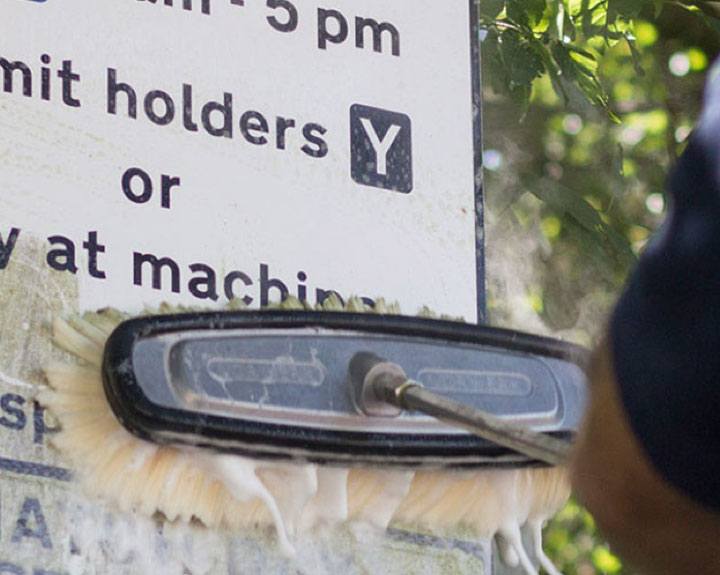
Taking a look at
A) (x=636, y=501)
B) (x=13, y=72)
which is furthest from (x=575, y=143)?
(x=636, y=501)

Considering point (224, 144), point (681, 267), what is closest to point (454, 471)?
point (224, 144)

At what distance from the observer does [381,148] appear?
2.21 metres

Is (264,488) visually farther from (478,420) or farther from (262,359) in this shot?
(478,420)

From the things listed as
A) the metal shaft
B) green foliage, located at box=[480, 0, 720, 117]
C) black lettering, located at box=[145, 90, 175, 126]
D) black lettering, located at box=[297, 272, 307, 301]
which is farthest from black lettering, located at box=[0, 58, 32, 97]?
green foliage, located at box=[480, 0, 720, 117]

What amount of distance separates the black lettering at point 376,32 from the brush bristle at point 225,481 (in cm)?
32

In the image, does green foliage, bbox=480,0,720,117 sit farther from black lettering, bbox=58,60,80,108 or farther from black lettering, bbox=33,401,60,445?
black lettering, bbox=33,401,60,445

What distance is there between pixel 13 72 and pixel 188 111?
0.64 feet

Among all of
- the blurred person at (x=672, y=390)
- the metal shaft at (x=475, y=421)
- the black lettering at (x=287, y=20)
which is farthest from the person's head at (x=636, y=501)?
the black lettering at (x=287, y=20)

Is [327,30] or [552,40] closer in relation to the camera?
[327,30]

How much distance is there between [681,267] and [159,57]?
138 cm

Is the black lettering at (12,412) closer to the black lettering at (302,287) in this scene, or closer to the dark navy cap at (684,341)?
the black lettering at (302,287)

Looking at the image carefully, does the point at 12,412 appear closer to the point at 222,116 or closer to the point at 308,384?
the point at 308,384

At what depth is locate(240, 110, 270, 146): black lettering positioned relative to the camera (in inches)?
84.6

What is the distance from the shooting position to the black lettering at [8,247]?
6.46 feet
